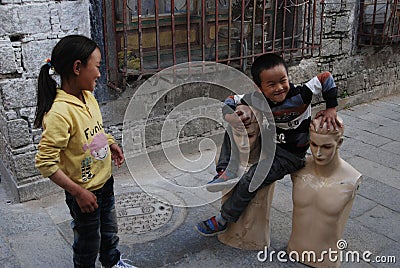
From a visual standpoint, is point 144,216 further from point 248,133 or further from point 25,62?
point 25,62

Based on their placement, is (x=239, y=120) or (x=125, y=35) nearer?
(x=239, y=120)

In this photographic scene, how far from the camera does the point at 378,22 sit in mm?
5789

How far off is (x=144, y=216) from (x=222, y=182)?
0.88m

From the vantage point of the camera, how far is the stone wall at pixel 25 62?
10.2 ft

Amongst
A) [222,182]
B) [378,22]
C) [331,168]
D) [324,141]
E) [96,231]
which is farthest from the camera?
[378,22]

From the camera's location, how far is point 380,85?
6512 mm

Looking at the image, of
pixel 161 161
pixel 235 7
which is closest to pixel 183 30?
pixel 235 7

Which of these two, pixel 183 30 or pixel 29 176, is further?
pixel 183 30

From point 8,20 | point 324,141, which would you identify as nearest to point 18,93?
point 8,20

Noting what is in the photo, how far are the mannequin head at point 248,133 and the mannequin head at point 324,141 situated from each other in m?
0.34

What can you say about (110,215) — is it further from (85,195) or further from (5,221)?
(5,221)

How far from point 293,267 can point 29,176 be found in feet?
7.24

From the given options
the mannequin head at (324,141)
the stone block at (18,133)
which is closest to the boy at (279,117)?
the mannequin head at (324,141)

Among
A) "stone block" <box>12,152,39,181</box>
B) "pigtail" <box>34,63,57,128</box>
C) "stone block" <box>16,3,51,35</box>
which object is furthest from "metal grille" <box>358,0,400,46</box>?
"pigtail" <box>34,63,57,128</box>
